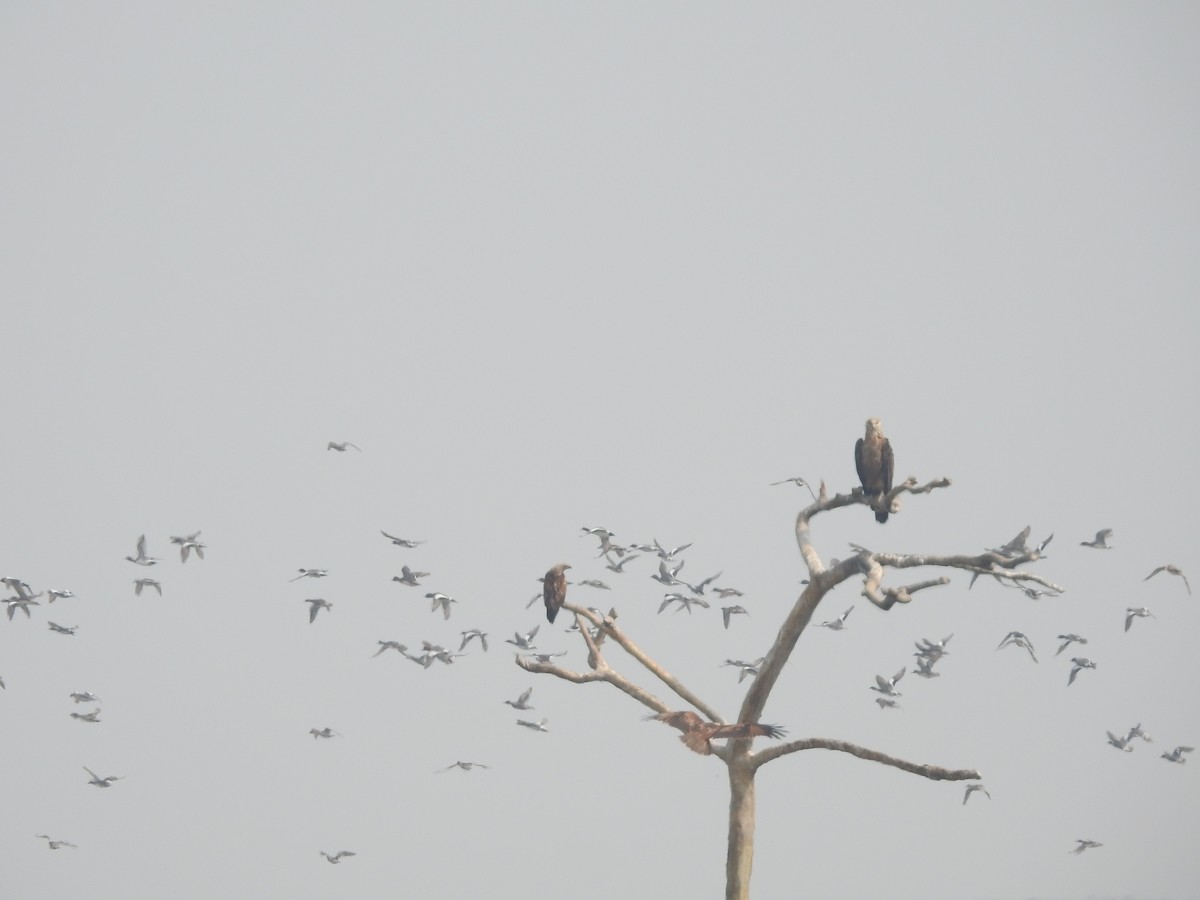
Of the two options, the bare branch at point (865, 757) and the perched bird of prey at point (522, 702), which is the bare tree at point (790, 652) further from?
the perched bird of prey at point (522, 702)

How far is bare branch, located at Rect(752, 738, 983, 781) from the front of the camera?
14.9 meters

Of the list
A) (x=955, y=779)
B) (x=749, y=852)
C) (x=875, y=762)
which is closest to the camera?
(x=955, y=779)

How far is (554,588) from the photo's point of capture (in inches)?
752

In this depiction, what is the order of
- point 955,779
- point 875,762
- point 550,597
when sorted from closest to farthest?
point 955,779
point 875,762
point 550,597

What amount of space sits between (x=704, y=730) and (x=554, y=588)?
3131mm

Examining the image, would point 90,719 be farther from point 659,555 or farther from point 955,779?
point 955,779

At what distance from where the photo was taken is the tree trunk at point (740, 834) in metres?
17.3

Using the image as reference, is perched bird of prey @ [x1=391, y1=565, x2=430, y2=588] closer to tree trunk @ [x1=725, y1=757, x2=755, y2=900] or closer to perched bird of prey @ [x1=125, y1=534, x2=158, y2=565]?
perched bird of prey @ [x1=125, y1=534, x2=158, y2=565]

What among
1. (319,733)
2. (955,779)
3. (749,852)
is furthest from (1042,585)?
(319,733)

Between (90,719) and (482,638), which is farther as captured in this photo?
(90,719)

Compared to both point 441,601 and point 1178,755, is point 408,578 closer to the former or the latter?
point 441,601

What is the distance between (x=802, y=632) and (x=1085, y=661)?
22132mm

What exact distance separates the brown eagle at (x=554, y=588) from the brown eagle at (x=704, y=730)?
2.35m

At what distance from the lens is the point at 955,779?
14836 millimetres
